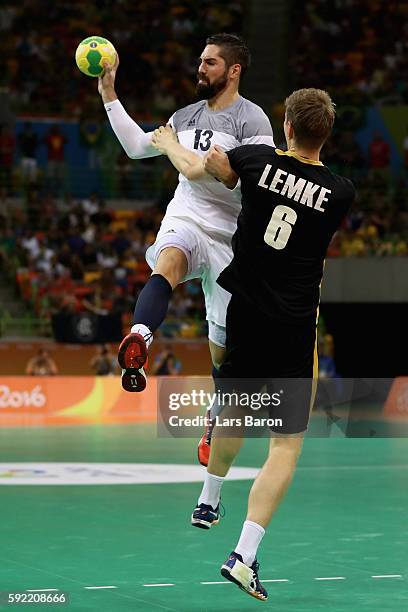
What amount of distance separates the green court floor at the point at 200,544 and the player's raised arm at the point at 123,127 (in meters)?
2.64

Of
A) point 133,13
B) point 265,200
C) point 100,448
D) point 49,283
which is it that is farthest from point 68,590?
point 133,13

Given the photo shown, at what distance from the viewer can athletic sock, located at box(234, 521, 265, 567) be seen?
6.89 metres

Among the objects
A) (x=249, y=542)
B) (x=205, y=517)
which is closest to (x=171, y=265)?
(x=205, y=517)

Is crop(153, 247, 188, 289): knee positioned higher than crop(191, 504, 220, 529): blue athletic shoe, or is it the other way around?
crop(153, 247, 188, 289): knee

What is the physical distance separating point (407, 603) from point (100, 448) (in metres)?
10.1

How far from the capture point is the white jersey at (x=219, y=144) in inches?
322

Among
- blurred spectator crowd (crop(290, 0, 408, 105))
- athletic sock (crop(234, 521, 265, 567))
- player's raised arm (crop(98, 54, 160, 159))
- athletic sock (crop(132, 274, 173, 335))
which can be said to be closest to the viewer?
athletic sock (crop(234, 521, 265, 567))

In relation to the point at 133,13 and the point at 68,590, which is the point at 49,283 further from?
the point at 68,590

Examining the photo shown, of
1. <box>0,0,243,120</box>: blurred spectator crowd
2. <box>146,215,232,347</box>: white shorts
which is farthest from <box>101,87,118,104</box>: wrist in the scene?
<box>0,0,243,120</box>: blurred spectator crowd

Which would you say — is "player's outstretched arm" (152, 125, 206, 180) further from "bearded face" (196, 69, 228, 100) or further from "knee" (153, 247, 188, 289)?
"knee" (153, 247, 188, 289)

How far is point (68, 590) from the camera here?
7.44 metres

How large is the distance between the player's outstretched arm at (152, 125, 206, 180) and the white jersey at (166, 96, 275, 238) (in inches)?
9.7

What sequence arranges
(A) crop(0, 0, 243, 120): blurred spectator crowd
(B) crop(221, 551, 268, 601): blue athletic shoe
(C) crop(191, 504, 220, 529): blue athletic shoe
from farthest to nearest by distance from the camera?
(A) crop(0, 0, 243, 120): blurred spectator crowd → (C) crop(191, 504, 220, 529): blue athletic shoe → (B) crop(221, 551, 268, 601): blue athletic shoe

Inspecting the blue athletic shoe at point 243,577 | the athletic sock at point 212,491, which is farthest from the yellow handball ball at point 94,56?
the blue athletic shoe at point 243,577
